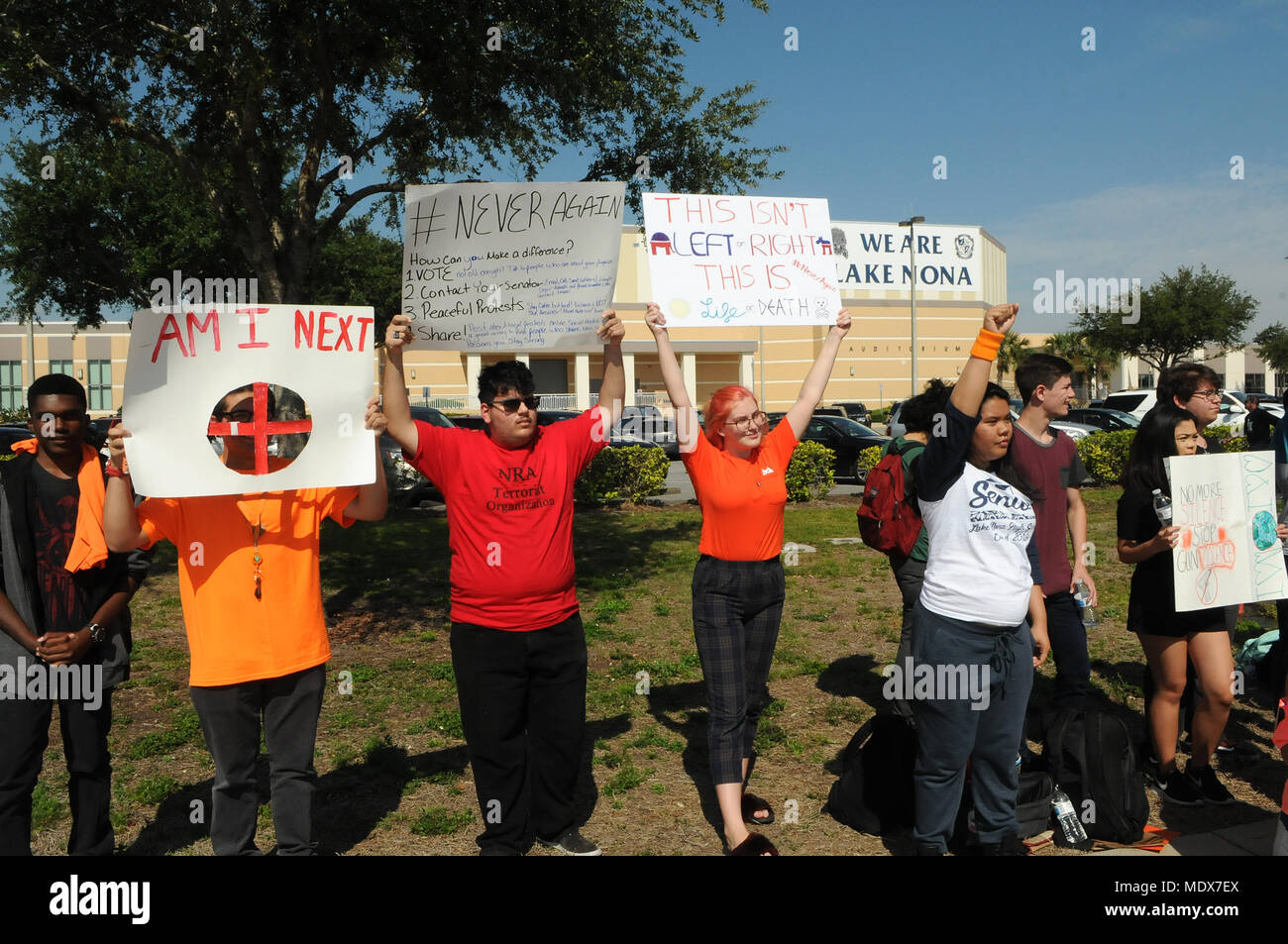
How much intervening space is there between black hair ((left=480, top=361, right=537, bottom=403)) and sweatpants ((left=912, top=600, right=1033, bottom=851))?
5.91 feet

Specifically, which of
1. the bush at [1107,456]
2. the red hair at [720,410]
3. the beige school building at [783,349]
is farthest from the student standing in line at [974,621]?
the beige school building at [783,349]

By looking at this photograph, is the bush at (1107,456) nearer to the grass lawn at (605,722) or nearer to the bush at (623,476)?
the bush at (623,476)

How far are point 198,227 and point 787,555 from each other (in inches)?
506

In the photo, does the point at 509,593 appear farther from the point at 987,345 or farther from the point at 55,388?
the point at 987,345

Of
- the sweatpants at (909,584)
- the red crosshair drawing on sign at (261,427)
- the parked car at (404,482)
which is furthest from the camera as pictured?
the parked car at (404,482)

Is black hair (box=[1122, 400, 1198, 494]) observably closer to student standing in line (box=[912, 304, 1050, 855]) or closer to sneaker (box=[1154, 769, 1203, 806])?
student standing in line (box=[912, 304, 1050, 855])

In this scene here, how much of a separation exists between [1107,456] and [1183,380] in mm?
14576

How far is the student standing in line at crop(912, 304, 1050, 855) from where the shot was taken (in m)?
3.56

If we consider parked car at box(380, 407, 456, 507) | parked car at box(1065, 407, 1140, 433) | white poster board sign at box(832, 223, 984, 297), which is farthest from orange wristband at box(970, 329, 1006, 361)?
white poster board sign at box(832, 223, 984, 297)

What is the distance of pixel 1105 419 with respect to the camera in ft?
80.0

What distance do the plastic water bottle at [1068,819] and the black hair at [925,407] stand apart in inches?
68.8

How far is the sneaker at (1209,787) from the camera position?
15.2 ft

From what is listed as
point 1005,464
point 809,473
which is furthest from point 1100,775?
point 809,473

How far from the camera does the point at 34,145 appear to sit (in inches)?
702
